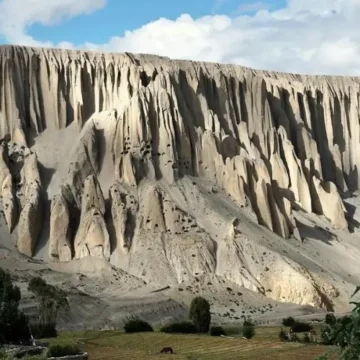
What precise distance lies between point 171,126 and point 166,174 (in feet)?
16.5

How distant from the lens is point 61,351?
25797 millimetres

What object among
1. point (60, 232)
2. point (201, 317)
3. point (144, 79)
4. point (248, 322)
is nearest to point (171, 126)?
point (144, 79)

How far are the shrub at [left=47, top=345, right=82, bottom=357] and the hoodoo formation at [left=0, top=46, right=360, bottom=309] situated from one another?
3254 centimetres

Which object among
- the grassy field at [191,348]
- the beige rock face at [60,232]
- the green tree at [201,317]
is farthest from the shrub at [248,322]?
the beige rock face at [60,232]

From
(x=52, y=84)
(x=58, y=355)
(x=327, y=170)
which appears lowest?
(x=58, y=355)

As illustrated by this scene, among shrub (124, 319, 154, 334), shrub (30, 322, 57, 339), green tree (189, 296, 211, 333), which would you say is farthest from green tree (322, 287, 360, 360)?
green tree (189, 296, 211, 333)

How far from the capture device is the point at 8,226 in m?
63.0

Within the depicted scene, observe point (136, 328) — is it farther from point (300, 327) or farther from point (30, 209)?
point (30, 209)

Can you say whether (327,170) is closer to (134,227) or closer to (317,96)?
(317,96)

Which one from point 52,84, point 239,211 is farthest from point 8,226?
point 239,211

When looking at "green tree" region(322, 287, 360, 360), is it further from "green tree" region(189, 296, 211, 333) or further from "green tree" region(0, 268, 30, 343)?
"green tree" region(189, 296, 211, 333)

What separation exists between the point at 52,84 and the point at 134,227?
56.0 ft

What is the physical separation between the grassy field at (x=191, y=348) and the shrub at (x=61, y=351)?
2.28 feet

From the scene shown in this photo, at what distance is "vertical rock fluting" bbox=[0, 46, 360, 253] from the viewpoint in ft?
225
